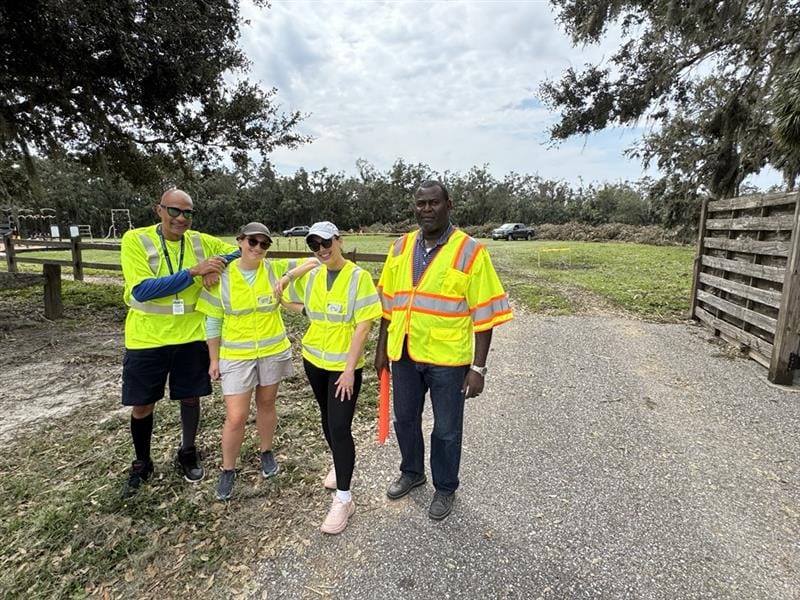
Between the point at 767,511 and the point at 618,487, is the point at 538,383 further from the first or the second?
the point at 767,511

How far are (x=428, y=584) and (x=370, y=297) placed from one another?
144 centimetres

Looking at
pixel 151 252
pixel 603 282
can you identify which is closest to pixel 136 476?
pixel 151 252

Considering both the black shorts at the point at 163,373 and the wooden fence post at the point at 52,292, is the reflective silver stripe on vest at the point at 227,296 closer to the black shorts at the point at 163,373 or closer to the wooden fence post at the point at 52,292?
the black shorts at the point at 163,373

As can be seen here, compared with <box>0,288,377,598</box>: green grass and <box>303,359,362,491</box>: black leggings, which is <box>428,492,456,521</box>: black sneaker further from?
<box>0,288,377,598</box>: green grass

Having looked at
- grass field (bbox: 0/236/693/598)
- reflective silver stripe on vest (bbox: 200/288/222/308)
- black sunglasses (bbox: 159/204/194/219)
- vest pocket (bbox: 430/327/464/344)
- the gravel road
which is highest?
black sunglasses (bbox: 159/204/194/219)

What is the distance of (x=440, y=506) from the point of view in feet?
8.39

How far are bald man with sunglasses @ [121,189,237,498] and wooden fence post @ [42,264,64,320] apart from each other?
593cm

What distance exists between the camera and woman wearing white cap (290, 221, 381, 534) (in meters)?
2.38

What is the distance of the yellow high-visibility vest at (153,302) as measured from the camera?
256 cm

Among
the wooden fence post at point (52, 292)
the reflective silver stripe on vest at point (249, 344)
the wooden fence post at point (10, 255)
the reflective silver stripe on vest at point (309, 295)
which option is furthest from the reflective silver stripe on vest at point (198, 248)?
the wooden fence post at point (10, 255)

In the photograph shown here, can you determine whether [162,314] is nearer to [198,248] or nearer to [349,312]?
[198,248]

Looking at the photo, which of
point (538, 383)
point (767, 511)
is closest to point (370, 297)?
point (767, 511)

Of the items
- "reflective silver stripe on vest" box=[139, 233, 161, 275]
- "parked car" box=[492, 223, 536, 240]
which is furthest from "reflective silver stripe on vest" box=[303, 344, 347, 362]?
"parked car" box=[492, 223, 536, 240]

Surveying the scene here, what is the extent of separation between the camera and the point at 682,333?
670 cm
